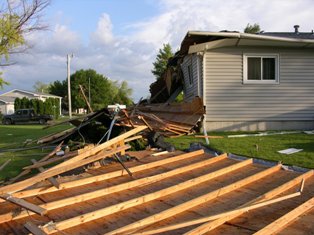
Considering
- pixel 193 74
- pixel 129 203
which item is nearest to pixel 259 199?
pixel 129 203

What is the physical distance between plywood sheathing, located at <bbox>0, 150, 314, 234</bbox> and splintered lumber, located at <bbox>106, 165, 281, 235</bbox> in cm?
5

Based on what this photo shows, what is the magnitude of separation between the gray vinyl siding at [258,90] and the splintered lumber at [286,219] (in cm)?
838

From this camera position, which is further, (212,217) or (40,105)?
(40,105)

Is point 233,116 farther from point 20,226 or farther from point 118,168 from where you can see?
point 20,226

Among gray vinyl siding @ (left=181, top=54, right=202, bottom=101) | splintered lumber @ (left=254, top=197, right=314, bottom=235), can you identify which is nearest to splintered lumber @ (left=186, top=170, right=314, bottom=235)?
splintered lumber @ (left=254, top=197, right=314, bottom=235)

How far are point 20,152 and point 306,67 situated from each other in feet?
35.2

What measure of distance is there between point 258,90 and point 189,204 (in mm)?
9517

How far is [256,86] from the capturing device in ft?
43.2

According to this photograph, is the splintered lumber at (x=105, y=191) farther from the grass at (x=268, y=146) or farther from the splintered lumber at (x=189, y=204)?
the grass at (x=268, y=146)

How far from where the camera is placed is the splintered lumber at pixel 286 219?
392cm

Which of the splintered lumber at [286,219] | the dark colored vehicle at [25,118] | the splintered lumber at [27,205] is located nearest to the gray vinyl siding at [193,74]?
the splintered lumber at [286,219]

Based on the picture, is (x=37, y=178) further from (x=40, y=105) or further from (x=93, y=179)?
(x=40, y=105)

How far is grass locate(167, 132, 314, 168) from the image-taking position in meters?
7.72

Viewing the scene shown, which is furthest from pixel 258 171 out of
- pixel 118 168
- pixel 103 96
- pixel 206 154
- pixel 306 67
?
pixel 103 96
